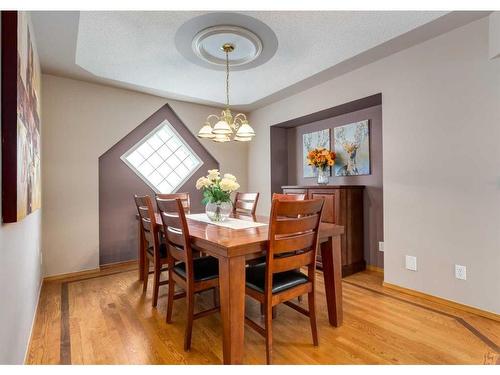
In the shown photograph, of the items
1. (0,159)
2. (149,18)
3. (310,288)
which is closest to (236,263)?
(310,288)

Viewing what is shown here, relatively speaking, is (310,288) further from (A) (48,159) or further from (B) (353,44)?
(A) (48,159)

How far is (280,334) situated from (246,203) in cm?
149

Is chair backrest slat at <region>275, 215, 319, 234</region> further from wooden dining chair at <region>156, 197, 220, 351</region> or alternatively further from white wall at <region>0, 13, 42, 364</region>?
white wall at <region>0, 13, 42, 364</region>

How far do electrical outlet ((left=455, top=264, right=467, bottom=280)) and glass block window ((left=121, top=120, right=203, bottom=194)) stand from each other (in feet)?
11.3

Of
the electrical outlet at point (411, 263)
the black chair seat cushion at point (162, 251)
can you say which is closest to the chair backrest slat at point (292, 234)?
the black chair seat cushion at point (162, 251)

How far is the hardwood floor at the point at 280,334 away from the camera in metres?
1.64

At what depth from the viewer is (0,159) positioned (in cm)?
112

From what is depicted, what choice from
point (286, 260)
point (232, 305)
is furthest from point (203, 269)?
point (286, 260)

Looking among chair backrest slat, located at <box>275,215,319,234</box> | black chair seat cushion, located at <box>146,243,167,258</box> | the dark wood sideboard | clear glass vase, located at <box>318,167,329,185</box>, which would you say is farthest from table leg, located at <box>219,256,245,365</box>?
clear glass vase, located at <box>318,167,329,185</box>

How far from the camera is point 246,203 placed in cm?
310

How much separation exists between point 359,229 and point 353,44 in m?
2.07

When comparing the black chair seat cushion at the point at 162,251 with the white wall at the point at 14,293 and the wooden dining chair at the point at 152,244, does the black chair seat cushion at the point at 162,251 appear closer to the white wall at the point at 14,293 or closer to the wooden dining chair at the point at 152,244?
the wooden dining chair at the point at 152,244

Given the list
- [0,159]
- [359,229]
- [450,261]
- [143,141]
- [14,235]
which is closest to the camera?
[0,159]

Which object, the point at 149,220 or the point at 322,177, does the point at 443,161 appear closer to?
the point at 322,177
